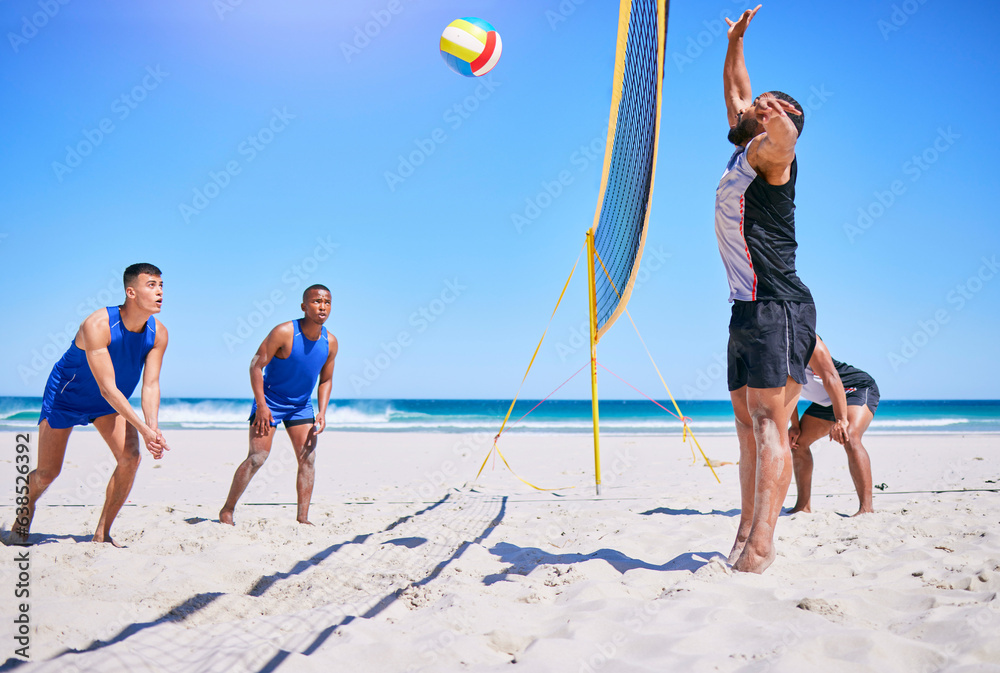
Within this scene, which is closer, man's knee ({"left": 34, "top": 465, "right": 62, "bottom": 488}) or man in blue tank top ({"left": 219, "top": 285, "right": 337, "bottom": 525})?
man's knee ({"left": 34, "top": 465, "right": 62, "bottom": 488})

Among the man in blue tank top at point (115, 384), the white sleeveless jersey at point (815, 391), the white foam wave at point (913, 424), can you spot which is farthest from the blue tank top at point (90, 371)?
the white foam wave at point (913, 424)

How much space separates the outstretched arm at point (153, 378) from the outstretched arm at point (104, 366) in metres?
0.09

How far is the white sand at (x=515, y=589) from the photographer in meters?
1.45

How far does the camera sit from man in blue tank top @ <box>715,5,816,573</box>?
209cm

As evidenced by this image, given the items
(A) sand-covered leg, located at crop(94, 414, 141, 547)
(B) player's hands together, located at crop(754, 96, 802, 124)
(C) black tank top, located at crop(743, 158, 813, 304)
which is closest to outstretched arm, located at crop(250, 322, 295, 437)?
(A) sand-covered leg, located at crop(94, 414, 141, 547)

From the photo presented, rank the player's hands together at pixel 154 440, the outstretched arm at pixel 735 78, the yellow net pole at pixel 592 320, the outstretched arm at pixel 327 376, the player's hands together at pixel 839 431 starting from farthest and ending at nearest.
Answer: the yellow net pole at pixel 592 320, the outstretched arm at pixel 327 376, the player's hands together at pixel 154 440, the player's hands together at pixel 839 431, the outstretched arm at pixel 735 78

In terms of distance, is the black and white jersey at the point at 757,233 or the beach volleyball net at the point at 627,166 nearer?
the black and white jersey at the point at 757,233

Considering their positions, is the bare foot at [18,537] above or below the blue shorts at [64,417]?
below

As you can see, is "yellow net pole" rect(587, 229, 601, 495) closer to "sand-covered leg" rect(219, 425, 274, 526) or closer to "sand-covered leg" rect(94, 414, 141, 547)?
"sand-covered leg" rect(219, 425, 274, 526)

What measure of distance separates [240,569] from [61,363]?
147 centimetres

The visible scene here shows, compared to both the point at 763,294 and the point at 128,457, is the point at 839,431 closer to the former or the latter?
the point at 763,294

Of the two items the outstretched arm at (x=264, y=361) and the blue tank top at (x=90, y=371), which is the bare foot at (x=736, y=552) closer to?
the outstretched arm at (x=264, y=361)

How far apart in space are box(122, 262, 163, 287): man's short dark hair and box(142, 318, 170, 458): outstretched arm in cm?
31

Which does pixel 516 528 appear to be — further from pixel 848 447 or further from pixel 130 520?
pixel 130 520
